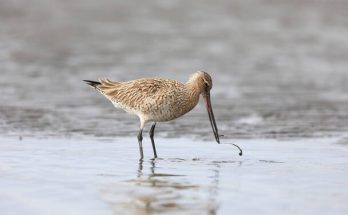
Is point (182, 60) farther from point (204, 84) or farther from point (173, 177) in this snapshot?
point (173, 177)

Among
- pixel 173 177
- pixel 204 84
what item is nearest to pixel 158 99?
pixel 204 84

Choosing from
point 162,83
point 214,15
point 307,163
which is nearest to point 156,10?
point 214,15

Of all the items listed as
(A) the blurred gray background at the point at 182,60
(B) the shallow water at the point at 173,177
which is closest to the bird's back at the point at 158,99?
(B) the shallow water at the point at 173,177

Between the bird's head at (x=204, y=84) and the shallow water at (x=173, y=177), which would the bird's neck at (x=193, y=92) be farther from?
the shallow water at (x=173, y=177)

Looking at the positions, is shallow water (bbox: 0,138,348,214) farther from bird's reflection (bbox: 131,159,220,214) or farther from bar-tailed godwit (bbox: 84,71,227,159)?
bar-tailed godwit (bbox: 84,71,227,159)

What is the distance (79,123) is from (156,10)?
11.1 metres

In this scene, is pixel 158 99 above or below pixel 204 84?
below

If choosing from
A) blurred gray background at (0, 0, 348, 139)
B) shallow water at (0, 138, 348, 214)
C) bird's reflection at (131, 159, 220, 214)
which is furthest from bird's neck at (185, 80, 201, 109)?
bird's reflection at (131, 159, 220, 214)

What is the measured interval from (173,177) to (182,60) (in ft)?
34.0

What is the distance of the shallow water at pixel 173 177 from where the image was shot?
7723mm

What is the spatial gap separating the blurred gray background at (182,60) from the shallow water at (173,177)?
1187mm

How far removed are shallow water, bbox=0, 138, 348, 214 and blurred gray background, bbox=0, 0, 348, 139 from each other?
1.19m

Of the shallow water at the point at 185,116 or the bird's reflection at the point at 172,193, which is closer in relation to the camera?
the bird's reflection at the point at 172,193

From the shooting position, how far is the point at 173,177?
357 inches
